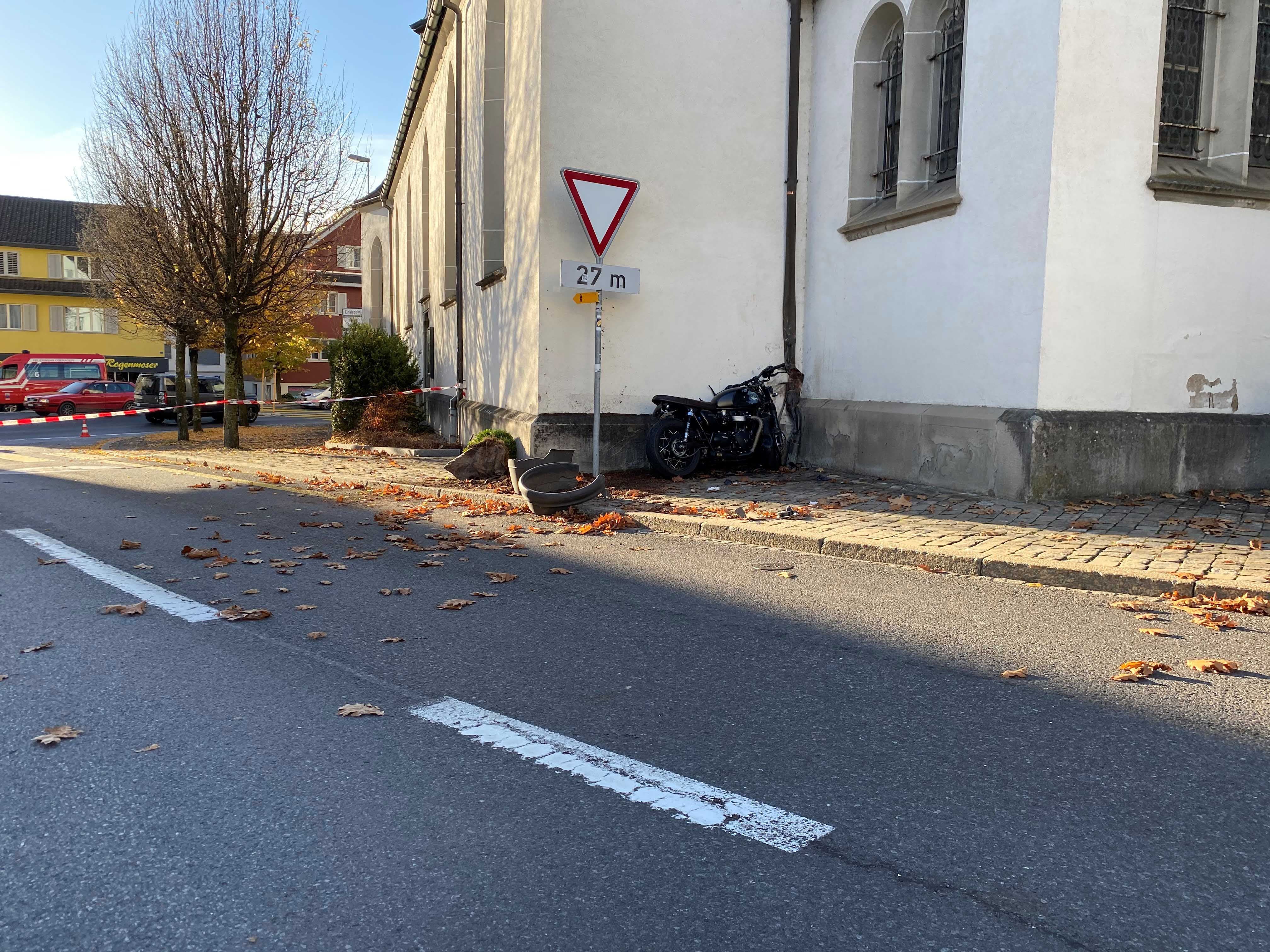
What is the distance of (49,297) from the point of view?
2140 inches

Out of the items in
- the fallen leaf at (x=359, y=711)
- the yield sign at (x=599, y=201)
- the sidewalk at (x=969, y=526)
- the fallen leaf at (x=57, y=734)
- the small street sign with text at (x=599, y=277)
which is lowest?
the fallen leaf at (x=57, y=734)

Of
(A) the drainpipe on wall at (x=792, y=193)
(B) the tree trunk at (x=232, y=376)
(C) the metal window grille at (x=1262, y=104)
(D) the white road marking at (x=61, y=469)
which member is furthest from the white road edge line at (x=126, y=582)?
(B) the tree trunk at (x=232, y=376)

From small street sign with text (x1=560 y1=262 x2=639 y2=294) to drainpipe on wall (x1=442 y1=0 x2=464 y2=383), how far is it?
6849 mm

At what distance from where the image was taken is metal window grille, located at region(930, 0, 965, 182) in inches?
383

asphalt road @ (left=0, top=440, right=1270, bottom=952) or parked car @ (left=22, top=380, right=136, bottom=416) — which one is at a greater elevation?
parked car @ (left=22, top=380, right=136, bottom=416)

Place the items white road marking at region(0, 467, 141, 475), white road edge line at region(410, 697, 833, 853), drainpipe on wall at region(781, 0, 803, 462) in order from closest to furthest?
white road edge line at region(410, 697, 833, 853), drainpipe on wall at region(781, 0, 803, 462), white road marking at region(0, 467, 141, 475)

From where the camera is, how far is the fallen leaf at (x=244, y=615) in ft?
16.1

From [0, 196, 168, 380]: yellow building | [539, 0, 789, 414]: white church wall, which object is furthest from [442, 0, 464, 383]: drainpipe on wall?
[0, 196, 168, 380]: yellow building

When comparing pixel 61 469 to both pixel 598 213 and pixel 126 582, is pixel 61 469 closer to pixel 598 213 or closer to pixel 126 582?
pixel 126 582

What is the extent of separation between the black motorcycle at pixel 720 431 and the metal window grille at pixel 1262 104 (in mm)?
5227

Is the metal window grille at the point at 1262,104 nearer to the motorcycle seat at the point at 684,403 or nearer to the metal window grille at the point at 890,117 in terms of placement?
the metal window grille at the point at 890,117

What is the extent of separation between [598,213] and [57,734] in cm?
705

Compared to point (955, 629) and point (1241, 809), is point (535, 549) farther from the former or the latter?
point (1241, 809)

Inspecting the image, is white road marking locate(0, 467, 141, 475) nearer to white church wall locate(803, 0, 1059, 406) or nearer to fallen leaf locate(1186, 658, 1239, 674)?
white church wall locate(803, 0, 1059, 406)
